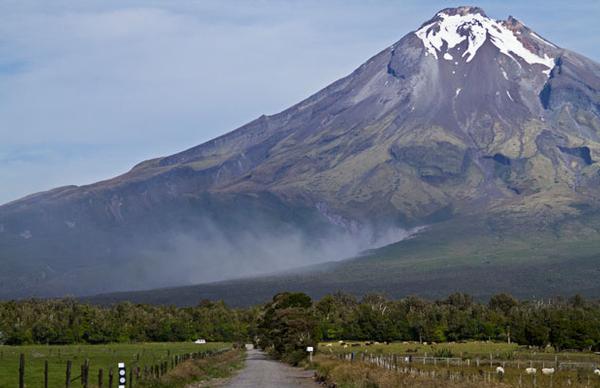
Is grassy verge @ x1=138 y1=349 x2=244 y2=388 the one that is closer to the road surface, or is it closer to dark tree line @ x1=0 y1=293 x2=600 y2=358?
the road surface

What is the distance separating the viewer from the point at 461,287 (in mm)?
188000

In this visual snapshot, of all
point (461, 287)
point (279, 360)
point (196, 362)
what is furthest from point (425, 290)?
point (196, 362)

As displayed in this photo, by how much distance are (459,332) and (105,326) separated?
1475 inches

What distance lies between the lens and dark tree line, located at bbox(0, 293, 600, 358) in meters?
93.2

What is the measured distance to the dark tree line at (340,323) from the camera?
9325 centimetres

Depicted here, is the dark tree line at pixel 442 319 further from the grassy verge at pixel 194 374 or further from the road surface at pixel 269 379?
the road surface at pixel 269 379

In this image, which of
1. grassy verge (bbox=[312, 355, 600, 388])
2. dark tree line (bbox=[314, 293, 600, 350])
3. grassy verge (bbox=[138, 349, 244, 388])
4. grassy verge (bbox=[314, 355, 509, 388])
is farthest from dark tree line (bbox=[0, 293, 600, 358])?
grassy verge (bbox=[312, 355, 600, 388])

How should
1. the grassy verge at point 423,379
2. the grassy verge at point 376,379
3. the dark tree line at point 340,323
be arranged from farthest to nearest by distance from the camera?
the dark tree line at point 340,323 < the grassy verge at point 423,379 < the grassy verge at point 376,379

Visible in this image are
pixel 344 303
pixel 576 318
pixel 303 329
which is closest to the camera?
pixel 303 329

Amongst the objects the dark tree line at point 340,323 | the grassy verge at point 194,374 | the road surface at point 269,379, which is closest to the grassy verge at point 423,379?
the road surface at point 269,379

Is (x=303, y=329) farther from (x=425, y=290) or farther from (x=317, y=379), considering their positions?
(x=425, y=290)

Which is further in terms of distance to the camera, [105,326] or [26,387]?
[105,326]

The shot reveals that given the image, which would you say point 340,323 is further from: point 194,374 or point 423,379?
point 423,379

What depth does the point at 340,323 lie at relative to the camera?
119688 millimetres
